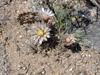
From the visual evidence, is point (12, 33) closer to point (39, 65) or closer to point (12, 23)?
point (12, 23)

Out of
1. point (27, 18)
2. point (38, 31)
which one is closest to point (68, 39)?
point (38, 31)

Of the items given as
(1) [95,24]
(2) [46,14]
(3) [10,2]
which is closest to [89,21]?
(1) [95,24]

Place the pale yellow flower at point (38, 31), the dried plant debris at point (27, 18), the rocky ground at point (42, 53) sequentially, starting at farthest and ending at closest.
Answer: the dried plant debris at point (27, 18)
the rocky ground at point (42, 53)
the pale yellow flower at point (38, 31)

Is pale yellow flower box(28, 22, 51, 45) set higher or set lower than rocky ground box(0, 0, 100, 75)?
higher

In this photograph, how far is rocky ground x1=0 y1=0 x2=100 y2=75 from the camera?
1.71 meters

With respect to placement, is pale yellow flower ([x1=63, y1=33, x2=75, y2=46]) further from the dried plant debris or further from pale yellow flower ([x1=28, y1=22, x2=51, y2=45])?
the dried plant debris

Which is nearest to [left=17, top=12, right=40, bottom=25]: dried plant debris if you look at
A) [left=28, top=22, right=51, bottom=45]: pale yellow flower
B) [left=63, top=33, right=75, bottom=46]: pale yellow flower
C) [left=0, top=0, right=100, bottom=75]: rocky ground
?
[left=0, top=0, right=100, bottom=75]: rocky ground

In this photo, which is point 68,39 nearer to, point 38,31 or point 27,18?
point 38,31

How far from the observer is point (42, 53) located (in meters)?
1.81

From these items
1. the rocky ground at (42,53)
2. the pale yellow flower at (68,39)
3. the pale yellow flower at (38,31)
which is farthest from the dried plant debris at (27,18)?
the pale yellow flower at (68,39)

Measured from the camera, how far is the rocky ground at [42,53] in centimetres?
171

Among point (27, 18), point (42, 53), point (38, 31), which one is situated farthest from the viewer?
point (27, 18)

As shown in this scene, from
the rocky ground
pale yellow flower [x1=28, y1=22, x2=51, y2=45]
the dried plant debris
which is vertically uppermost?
the dried plant debris

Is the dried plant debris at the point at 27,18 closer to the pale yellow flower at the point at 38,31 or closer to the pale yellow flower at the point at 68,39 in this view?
the pale yellow flower at the point at 38,31
